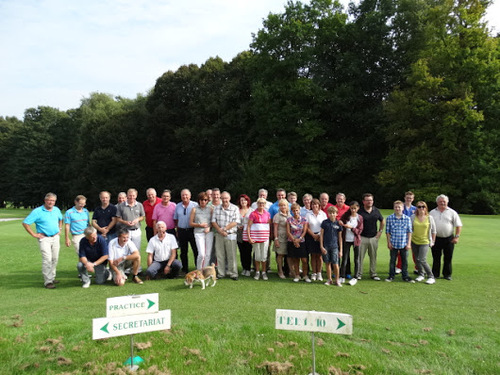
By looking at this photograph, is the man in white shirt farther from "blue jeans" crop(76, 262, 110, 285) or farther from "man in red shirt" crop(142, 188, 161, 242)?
"blue jeans" crop(76, 262, 110, 285)

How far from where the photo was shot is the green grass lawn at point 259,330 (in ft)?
12.8

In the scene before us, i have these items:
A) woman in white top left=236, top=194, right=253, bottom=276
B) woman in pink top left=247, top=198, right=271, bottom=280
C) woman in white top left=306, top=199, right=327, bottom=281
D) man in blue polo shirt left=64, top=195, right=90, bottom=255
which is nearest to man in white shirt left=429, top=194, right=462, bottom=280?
woman in white top left=306, top=199, right=327, bottom=281

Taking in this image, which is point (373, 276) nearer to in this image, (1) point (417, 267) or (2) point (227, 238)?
(1) point (417, 267)

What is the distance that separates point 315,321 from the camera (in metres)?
3.37

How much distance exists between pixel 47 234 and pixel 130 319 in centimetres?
517

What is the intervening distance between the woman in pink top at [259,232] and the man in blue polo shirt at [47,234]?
407cm

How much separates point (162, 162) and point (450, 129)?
27.2 metres

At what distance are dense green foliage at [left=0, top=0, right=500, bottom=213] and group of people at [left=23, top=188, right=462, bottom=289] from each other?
61.9 feet

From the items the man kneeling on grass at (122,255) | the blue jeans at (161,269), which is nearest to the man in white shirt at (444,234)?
the blue jeans at (161,269)

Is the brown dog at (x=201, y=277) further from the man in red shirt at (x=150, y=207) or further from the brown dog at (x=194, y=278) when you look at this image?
the man in red shirt at (x=150, y=207)

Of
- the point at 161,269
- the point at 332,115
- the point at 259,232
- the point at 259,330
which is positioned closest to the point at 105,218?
the point at 161,269

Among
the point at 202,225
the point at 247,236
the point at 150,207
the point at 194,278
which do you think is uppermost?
the point at 150,207

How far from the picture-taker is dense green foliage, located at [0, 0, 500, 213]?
83.9ft

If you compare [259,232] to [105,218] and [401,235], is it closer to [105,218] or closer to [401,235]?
[401,235]
